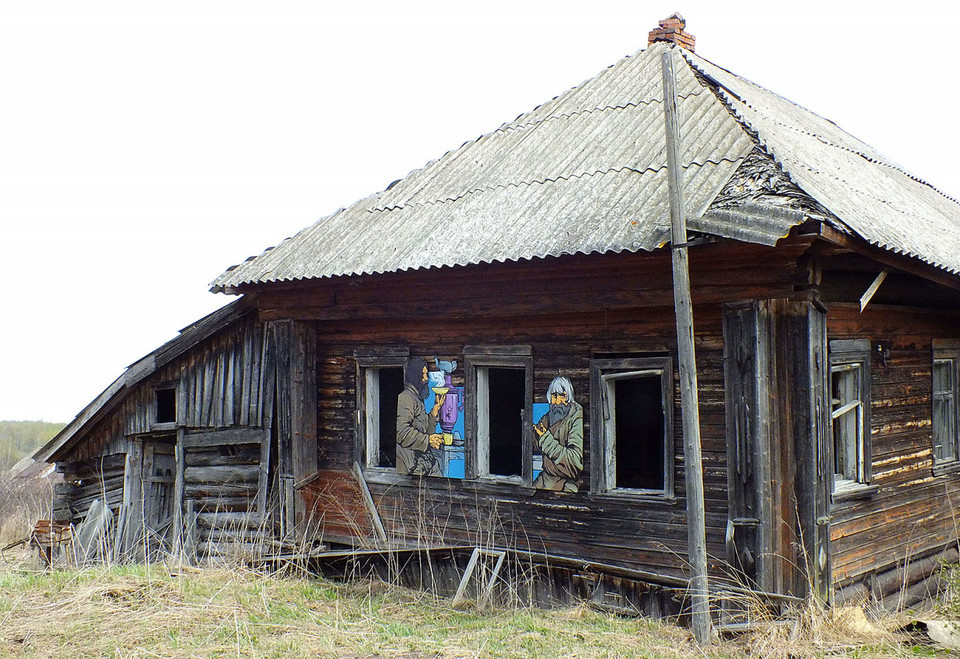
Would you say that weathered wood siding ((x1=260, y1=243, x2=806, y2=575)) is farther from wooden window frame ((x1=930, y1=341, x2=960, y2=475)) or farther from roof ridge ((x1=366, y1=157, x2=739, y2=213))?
wooden window frame ((x1=930, y1=341, x2=960, y2=475))

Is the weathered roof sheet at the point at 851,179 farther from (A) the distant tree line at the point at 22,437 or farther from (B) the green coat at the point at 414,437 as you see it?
(A) the distant tree line at the point at 22,437

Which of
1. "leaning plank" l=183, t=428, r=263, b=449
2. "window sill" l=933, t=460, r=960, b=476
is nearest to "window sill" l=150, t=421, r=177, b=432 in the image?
"leaning plank" l=183, t=428, r=263, b=449

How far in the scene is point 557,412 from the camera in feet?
25.8

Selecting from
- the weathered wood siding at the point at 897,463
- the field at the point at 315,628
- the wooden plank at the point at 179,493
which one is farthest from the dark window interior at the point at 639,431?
the wooden plank at the point at 179,493

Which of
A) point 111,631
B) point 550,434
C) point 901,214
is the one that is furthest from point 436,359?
point 901,214

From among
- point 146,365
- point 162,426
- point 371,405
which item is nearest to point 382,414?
point 371,405

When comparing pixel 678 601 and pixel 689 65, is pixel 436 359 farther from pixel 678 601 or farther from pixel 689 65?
pixel 689 65

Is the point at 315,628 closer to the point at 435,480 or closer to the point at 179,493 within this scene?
the point at 435,480

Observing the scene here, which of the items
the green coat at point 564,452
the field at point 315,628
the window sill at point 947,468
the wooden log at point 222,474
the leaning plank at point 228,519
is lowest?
the field at point 315,628

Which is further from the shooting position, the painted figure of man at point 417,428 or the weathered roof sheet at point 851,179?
the painted figure of man at point 417,428

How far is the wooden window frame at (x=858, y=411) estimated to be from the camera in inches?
295

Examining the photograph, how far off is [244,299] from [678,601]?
19.5 ft

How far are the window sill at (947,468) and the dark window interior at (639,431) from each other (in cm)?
304

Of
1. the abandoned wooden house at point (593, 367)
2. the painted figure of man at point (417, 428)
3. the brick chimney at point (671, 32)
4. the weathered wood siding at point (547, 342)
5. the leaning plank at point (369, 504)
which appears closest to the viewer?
the abandoned wooden house at point (593, 367)
